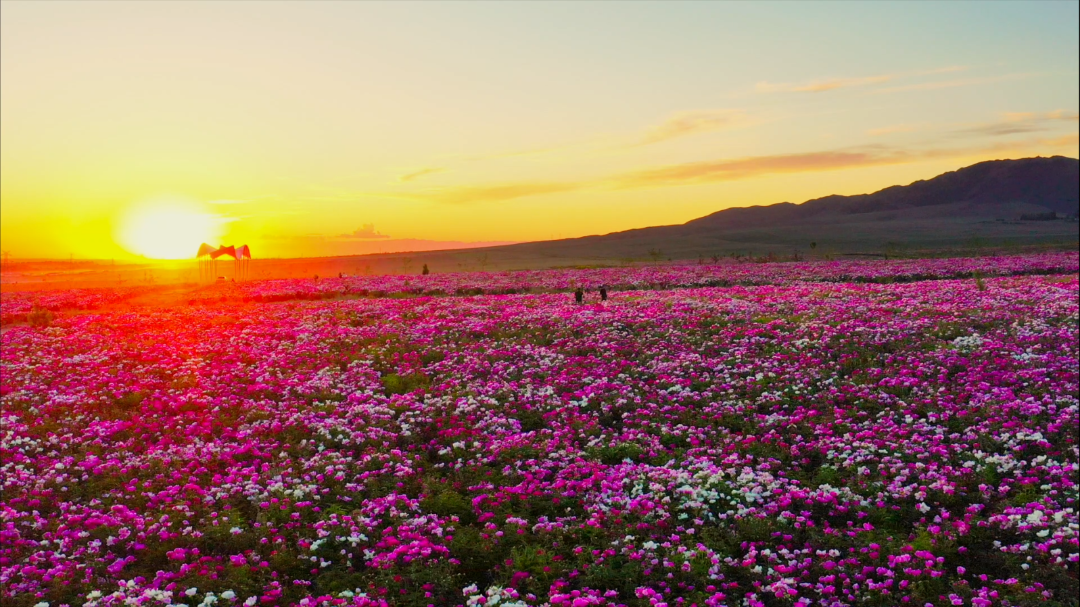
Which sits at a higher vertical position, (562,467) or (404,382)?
(404,382)

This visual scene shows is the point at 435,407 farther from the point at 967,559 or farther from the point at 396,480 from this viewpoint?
the point at 967,559

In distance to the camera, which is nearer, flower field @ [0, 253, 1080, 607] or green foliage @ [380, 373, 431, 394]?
flower field @ [0, 253, 1080, 607]

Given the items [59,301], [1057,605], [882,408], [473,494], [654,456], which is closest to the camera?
[1057,605]

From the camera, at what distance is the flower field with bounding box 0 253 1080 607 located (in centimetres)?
840

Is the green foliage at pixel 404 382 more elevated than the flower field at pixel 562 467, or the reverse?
the green foliage at pixel 404 382

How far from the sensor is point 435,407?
14289 millimetres

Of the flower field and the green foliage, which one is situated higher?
the green foliage

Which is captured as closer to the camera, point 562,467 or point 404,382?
point 562,467

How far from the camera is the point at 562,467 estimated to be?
11.5m

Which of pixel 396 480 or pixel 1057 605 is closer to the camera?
pixel 1057 605

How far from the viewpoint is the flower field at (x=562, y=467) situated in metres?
8.40

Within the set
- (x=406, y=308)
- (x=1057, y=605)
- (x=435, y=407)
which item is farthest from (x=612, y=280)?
(x=1057, y=605)

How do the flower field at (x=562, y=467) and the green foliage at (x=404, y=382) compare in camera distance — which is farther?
the green foliage at (x=404, y=382)

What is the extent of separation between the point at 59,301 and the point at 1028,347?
134 feet
